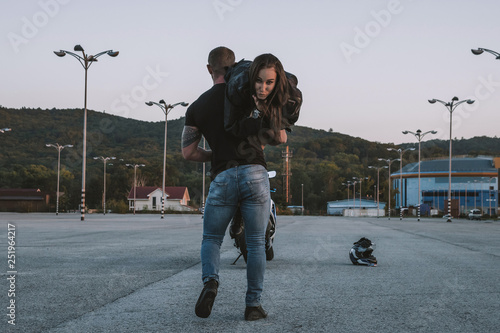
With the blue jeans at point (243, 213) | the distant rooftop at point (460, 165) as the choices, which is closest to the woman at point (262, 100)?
the blue jeans at point (243, 213)

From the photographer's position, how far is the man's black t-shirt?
4.03 metres

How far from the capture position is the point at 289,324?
372cm

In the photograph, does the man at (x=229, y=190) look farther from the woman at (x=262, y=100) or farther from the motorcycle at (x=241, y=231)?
the motorcycle at (x=241, y=231)

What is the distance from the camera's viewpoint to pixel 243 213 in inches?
160

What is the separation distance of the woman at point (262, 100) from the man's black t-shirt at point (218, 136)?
0.09 m

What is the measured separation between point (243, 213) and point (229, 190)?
0.64 ft

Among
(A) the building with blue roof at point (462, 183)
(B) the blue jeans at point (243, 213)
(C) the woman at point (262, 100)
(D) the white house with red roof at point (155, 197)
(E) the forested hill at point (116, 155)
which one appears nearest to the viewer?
(C) the woman at point (262, 100)

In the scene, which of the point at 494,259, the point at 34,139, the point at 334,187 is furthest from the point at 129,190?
the point at 494,259

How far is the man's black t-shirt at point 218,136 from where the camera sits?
4027mm

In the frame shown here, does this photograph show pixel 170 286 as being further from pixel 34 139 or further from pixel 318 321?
pixel 34 139

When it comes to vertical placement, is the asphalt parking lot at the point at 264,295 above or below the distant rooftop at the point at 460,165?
below

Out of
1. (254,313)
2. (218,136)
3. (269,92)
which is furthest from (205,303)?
(269,92)

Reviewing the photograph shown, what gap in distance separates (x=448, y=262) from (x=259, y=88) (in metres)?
5.62

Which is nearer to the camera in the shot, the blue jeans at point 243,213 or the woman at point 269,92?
the woman at point 269,92
